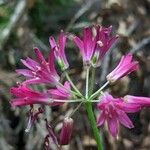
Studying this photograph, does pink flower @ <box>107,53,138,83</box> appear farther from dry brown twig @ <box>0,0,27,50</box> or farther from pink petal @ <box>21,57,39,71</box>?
dry brown twig @ <box>0,0,27,50</box>

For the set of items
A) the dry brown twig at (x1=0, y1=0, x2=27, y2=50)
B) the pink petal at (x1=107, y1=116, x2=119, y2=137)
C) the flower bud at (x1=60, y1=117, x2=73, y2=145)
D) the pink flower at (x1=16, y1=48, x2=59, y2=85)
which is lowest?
the pink petal at (x1=107, y1=116, x2=119, y2=137)

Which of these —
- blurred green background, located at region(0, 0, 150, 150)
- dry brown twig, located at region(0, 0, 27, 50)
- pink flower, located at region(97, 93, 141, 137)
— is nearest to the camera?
pink flower, located at region(97, 93, 141, 137)

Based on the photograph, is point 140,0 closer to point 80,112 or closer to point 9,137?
point 80,112

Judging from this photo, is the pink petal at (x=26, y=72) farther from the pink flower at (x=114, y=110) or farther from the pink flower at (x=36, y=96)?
the pink flower at (x=114, y=110)

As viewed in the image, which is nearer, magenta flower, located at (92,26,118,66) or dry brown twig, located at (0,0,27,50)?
magenta flower, located at (92,26,118,66)

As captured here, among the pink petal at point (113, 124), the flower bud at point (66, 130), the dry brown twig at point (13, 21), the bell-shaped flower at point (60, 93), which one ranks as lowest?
the pink petal at point (113, 124)

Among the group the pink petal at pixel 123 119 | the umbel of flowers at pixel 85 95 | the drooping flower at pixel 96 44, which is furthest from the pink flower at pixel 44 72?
the pink petal at pixel 123 119

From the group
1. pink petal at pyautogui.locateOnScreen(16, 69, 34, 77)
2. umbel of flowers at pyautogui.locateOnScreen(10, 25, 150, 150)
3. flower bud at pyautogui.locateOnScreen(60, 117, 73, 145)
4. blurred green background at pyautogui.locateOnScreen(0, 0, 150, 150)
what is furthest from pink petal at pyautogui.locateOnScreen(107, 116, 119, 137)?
blurred green background at pyautogui.locateOnScreen(0, 0, 150, 150)

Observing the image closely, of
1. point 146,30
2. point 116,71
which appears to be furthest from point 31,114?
point 146,30
